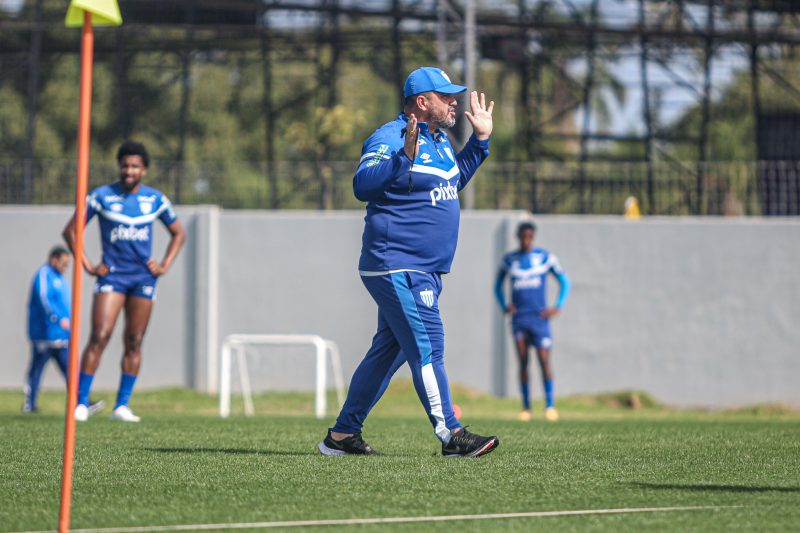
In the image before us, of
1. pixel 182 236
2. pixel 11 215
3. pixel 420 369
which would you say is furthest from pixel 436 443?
pixel 11 215

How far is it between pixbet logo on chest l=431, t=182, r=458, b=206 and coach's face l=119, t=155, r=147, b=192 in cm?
427

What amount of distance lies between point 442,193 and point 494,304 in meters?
11.9

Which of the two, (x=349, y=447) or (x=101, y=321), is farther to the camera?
(x=101, y=321)

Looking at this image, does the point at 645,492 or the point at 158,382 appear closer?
the point at 645,492

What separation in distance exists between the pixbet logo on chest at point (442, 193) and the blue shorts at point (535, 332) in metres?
8.95

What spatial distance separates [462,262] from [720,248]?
3.68m

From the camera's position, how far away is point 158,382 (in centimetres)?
1948

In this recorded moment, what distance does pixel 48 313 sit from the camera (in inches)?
635

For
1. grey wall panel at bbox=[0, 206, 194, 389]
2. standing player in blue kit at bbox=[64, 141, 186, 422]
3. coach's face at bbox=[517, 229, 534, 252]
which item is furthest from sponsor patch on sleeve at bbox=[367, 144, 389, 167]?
grey wall panel at bbox=[0, 206, 194, 389]

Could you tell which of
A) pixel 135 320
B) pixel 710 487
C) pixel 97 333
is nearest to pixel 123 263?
pixel 135 320

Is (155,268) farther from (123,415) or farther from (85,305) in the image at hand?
(85,305)

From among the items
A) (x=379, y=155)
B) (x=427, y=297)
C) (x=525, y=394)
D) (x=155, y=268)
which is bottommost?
(x=525, y=394)

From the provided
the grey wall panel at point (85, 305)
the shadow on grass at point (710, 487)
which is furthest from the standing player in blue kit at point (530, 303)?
the shadow on grass at point (710, 487)

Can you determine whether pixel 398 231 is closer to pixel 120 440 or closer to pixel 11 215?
pixel 120 440
